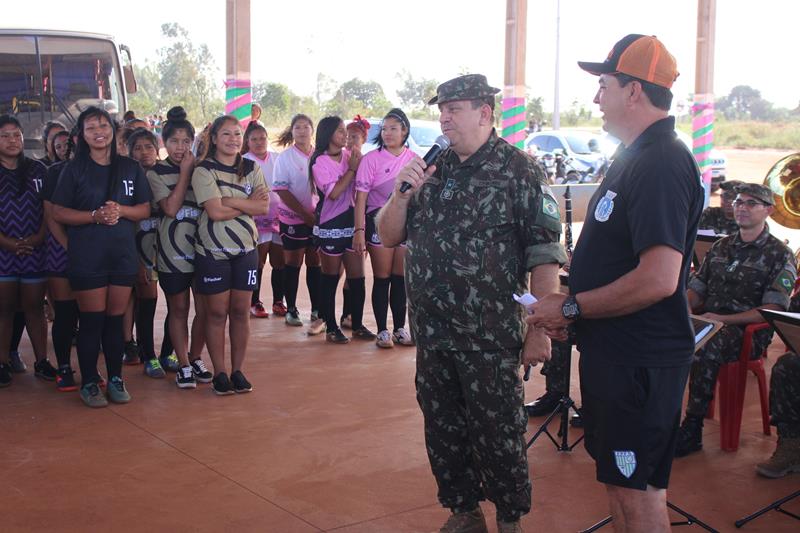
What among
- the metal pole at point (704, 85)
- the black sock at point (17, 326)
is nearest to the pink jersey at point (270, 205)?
the black sock at point (17, 326)

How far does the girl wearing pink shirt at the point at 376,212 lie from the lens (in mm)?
7211

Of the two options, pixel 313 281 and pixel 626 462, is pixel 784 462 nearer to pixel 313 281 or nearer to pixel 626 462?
pixel 626 462

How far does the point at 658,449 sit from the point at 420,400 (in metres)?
1.18

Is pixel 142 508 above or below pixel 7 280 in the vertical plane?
below

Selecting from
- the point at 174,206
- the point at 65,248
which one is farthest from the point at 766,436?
the point at 65,248

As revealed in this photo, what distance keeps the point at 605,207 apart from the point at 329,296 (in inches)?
195

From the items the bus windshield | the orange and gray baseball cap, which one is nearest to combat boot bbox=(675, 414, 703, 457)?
the orange and gray baseball cap

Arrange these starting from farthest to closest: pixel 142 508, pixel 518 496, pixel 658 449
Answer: pixel 142 508 < pixel 518 496 < pixel 658 449

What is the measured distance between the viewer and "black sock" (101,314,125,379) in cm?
579

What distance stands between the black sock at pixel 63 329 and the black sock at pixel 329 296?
2157 millimetres

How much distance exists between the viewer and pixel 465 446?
373cm

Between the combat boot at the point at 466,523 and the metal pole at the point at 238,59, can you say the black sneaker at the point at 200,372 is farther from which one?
the metal pole at the point at 238,59

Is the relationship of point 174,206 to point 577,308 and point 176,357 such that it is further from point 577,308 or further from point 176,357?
point 577,308

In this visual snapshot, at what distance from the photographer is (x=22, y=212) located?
5977mm
